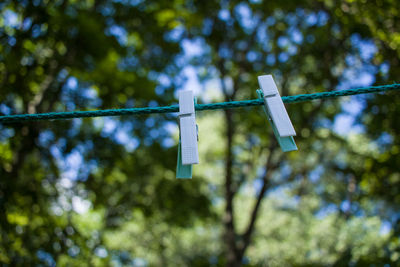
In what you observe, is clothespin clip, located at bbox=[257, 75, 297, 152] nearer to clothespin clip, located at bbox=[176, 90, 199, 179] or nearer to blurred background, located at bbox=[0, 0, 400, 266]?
clothespin clip, located at bbox=[176, 90, 199, 179]

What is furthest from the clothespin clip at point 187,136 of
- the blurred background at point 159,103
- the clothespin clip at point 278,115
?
the blurred background at point 159,103

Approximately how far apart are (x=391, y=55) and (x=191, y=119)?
14.9 ft

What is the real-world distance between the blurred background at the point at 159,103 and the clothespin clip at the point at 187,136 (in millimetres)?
2898

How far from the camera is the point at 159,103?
5148 millimetres

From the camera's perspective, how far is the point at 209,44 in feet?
20.8

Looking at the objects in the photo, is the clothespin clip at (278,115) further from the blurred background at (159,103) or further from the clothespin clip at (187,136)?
the blurred background at (159,103)

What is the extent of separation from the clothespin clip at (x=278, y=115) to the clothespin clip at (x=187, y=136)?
320mm

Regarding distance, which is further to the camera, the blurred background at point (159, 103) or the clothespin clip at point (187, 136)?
the blurred background at point (159, 103)

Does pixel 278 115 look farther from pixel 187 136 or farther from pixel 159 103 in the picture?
pixel 159 103

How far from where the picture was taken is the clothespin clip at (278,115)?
→ 1.33 meters

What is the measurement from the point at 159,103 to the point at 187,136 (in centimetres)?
390

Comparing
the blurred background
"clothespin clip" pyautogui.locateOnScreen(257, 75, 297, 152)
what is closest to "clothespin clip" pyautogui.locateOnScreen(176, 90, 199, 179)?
"clothespin clip" pyautogui.locateOnScreen(257, 75, 297, 152)

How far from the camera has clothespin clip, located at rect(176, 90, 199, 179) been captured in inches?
50.0

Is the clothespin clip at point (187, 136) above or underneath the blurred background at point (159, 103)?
underneath
